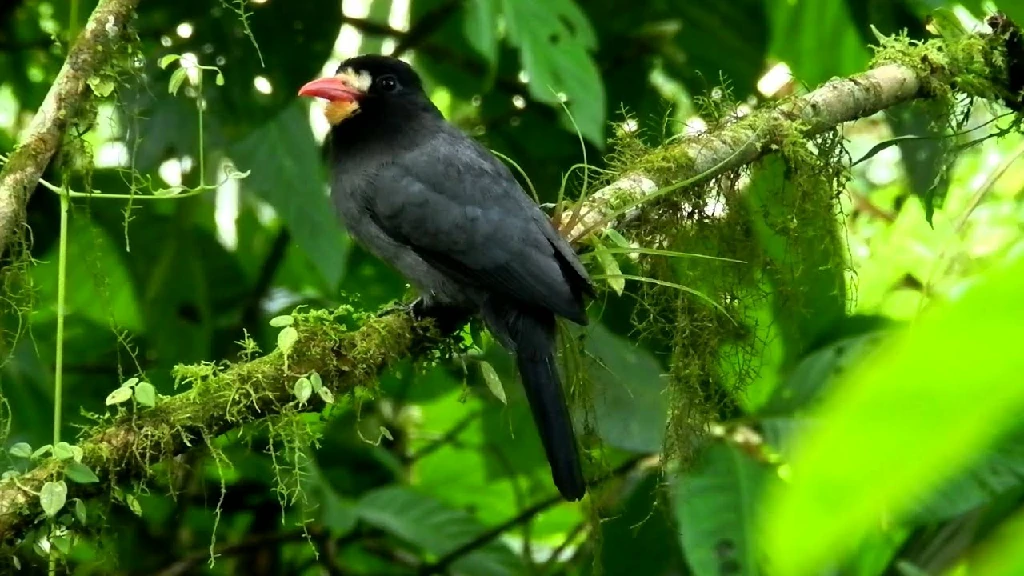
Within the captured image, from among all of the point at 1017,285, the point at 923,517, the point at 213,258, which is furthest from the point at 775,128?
the point at 1017,285

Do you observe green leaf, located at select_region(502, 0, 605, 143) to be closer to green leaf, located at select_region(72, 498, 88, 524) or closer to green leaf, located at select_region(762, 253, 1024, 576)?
green leaf, located at select_region(72, 498, 88, 524)

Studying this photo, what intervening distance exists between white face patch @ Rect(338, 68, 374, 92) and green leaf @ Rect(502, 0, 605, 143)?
0.62 metres

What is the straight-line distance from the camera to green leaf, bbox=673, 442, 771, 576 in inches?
88.7

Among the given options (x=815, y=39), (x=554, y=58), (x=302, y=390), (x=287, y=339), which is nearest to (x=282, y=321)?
(x=287, y=339)

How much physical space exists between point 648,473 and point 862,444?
251 cm

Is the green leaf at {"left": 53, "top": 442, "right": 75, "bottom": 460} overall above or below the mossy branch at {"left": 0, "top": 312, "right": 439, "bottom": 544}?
above

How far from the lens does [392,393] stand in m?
3.12

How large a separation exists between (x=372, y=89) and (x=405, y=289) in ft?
1.76

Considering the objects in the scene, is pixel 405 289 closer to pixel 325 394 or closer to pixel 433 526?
pixel 433 526

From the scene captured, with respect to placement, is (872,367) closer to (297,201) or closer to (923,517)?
(923,517)

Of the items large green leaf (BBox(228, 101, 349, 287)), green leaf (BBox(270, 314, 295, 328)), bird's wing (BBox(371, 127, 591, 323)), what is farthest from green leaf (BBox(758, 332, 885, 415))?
green leaf (BBox(270, 314, 295, 328))

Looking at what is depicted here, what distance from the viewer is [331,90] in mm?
2938

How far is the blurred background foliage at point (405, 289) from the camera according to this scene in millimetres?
2391

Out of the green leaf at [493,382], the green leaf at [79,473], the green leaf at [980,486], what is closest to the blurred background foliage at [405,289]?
the green leaf at [980,486]
